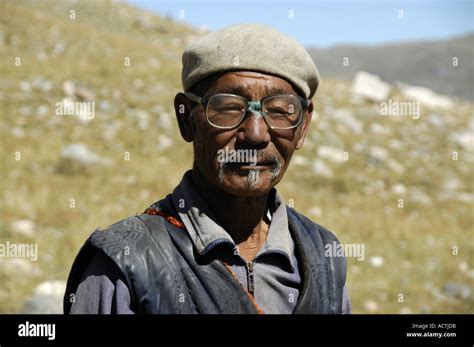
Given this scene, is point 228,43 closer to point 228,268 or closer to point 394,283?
point 228,268

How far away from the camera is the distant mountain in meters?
61.0

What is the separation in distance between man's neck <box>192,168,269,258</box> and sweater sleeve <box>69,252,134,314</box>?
17.8 inches

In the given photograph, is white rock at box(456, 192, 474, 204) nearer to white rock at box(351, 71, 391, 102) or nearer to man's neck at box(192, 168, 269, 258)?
white rock at box(351, 71, 391, 102)

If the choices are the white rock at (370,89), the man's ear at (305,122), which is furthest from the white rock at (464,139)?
the man's ear at (305,122)

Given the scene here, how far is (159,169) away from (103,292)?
25.1 feet

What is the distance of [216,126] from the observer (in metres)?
2.12

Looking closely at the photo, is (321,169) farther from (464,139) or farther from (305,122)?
(305,122)

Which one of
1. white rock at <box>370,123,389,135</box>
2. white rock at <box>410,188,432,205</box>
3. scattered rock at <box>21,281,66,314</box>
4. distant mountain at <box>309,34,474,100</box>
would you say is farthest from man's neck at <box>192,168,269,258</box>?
distant mountain at <box>309,34,474,100</box>

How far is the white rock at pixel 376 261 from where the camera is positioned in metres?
7.32

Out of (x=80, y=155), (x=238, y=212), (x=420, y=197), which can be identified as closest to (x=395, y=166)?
(x=420, y=197)

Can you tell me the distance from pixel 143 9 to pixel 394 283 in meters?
23.9

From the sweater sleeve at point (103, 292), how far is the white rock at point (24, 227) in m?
5.01

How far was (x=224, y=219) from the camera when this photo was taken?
228 cm
